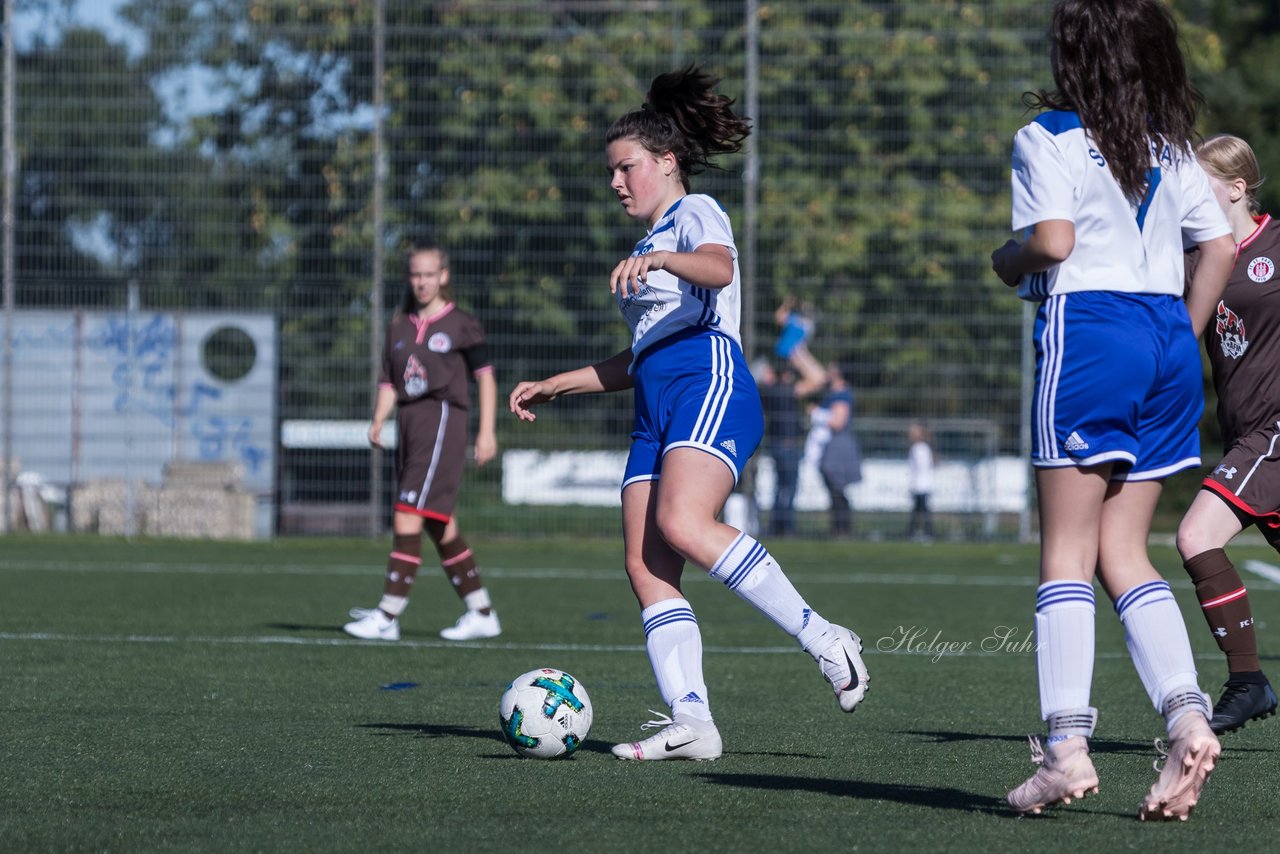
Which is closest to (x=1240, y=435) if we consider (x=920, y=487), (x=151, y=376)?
(x=920, y=487)

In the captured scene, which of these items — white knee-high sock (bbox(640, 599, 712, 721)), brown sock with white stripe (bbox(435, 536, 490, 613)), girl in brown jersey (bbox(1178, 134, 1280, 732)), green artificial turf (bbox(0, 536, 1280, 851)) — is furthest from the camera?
brown sock with white stripe (bbox(435, 536, 490, 613))

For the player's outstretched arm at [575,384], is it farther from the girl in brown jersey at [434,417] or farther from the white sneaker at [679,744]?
the girl in brown jersey at [434,417]

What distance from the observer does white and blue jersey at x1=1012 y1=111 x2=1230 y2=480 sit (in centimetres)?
376

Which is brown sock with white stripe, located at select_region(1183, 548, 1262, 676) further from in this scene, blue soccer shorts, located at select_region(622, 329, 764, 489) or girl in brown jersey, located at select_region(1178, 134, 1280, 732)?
blue soccer shorts, located at select_region(622, 329, 764, 489)

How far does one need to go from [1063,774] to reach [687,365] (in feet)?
5.35

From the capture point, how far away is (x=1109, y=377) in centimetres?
375

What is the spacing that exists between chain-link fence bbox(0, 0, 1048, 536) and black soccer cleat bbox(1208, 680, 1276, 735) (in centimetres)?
1133

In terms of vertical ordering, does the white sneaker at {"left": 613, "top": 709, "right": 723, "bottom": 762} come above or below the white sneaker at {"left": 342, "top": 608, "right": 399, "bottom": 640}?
above

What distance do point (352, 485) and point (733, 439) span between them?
41.4 feet

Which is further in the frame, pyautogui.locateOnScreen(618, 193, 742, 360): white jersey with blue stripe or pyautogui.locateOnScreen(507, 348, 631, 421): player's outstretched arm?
pyautogui.locateOnScreen(507, 348, 631, 421): player's outstretched arm

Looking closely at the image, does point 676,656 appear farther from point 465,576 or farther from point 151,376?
point 151,376

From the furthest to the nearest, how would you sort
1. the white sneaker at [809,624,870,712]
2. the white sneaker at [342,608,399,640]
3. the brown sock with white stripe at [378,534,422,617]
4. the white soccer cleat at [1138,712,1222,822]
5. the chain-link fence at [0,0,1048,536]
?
the chain-link fence at [0,0,1048,536], the brown sock with white stripe at [378,534,422,617], the white sneaker at [342,608,399,640], the white sneaker at [809,624,870,712], the white soccer cleat at [1138,712,1222,822]

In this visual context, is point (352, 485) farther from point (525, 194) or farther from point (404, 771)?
point (404, 771)

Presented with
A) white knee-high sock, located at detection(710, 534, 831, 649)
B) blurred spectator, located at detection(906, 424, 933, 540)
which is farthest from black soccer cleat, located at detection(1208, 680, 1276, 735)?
blurred spectator, located at detection(906, 424, 933, 540)
